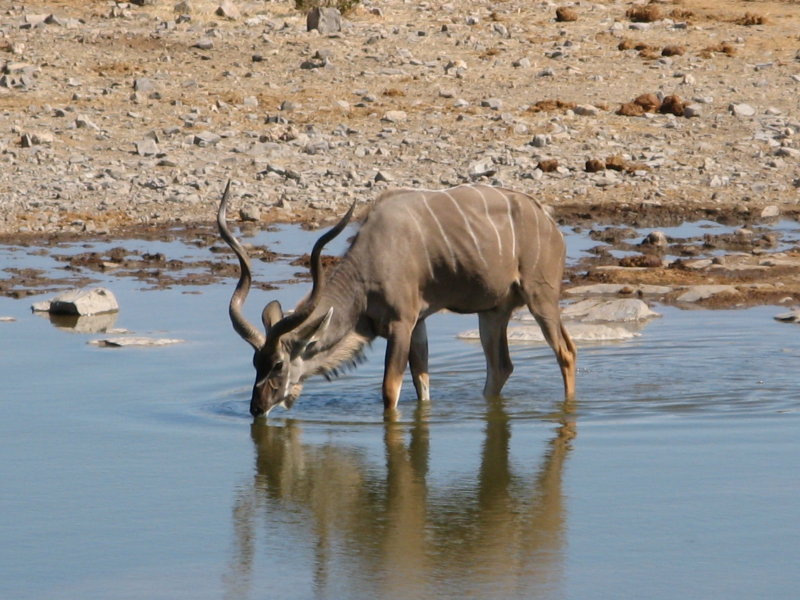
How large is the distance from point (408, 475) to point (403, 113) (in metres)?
11.5

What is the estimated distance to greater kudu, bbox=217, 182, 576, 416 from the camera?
879 centimetres

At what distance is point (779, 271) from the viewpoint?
43.4 ft

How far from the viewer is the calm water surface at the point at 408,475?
590 cm

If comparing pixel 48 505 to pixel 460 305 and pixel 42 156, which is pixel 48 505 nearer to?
pixel 460 305

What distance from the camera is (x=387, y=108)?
62.3ft

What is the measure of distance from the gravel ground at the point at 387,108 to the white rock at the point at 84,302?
3365mm

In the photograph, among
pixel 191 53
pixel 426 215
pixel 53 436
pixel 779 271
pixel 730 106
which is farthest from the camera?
pixel 191 53

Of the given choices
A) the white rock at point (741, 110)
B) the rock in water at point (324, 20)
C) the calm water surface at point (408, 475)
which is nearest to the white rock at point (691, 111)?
the white rock at point (741, 110)

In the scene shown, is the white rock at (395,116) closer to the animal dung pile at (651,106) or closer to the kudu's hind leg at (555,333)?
the animal dung pile at (651,106)

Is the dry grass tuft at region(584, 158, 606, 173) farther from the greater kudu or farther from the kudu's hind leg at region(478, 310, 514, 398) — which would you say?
the kudu's hind leg at region(478, 310, 514, 398)

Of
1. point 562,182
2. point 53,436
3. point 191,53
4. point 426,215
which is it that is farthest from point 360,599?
point 191,53

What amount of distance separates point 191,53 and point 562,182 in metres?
6.64

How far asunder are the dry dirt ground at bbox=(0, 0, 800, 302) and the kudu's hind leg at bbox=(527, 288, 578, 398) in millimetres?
3519

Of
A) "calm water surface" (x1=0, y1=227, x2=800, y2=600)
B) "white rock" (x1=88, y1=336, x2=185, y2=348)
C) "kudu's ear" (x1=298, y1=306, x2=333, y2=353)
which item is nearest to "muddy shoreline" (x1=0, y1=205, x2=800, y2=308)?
"calm water surface" (x1=0, y1=227, x2=800, y2=600)
